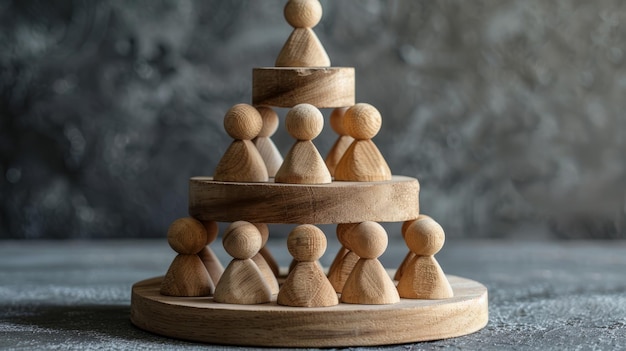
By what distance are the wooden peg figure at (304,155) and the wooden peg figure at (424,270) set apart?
0.19 metres

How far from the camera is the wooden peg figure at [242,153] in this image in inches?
65.6

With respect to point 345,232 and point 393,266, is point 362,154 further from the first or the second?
point 393,266

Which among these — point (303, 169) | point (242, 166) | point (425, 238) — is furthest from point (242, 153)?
point (425, 238)

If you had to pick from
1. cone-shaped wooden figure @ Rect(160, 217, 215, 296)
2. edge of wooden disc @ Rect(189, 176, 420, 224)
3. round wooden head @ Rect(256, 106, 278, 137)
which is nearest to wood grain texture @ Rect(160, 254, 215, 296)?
cone-shaped wooden figure @ Rect(160, 217, 215, 296)

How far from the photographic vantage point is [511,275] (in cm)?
245

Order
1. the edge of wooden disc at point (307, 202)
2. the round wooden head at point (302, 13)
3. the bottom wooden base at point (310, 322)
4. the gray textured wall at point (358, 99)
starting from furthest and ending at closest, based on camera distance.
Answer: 1. the gray textured wall at point (358, 99)
2. the round wooden head at point (302, 13)
3. the edge of wooden disc at point (307, 202)
4. the bottom wooden base at point (310, 322)

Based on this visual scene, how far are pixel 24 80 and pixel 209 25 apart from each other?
616mm

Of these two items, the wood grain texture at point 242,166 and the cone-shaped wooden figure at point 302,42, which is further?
the cone-shaped wooden figure at point 302,42

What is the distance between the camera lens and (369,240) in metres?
1.55

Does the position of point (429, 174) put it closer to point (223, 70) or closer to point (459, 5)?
point (459, 5)

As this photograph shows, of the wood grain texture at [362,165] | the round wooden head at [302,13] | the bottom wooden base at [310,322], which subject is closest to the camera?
the bottom wooden base at [310,322]

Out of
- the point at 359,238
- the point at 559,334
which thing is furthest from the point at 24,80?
the point at 559,334

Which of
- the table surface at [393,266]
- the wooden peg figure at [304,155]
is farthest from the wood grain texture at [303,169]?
the table surface at [393,266]

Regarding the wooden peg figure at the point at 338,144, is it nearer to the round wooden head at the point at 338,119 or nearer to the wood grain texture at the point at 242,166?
the round wooden head at the point at 338,119
